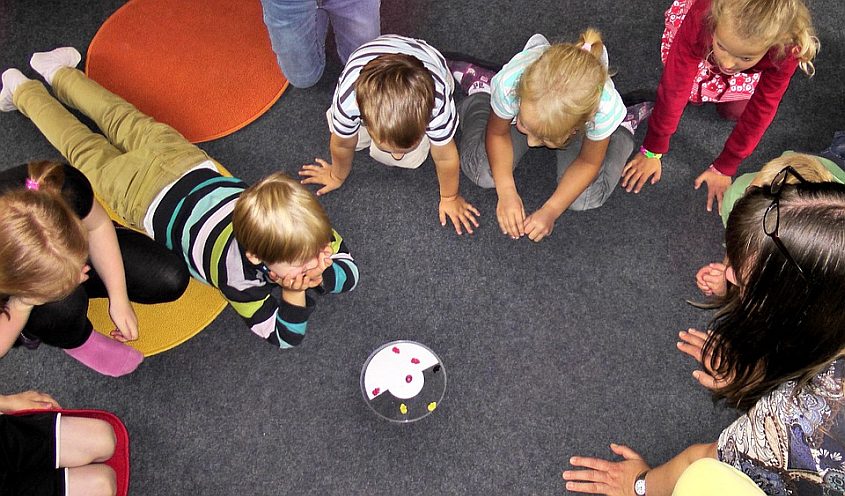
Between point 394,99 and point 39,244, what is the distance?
2.19ft

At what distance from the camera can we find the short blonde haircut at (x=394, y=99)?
1296mm

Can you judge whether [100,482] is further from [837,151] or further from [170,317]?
[837,151]

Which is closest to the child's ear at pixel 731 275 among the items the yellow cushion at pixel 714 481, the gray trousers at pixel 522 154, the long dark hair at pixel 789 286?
the long dark hair at pixel 789 286

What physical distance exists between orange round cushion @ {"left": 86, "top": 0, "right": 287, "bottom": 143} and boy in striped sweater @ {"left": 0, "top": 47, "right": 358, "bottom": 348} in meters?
0.13

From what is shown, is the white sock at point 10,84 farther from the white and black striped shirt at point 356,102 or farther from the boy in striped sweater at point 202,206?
the white and black striped shirt at point 356,102

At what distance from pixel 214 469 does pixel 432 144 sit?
87 centimetres

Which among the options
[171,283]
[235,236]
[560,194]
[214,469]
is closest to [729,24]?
[560,194]

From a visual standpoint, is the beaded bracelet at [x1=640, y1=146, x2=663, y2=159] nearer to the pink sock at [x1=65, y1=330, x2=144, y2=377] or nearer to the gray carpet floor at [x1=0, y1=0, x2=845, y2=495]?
the gray carpet floor at [x1=0, y1=0, x2=845, y2=495]

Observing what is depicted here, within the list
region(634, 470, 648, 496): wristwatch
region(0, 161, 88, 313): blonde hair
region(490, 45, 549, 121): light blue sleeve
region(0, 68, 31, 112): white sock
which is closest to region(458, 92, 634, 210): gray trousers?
region(490, 45, 549, 121): light blue sleeve

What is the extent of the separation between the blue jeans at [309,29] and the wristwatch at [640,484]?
3.98 ft

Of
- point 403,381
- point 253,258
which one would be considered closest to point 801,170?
point 403,381

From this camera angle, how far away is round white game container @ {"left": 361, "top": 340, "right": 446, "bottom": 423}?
4.96 ft

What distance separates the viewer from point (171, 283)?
1.52 meters

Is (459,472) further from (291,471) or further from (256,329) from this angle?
(256,329)
